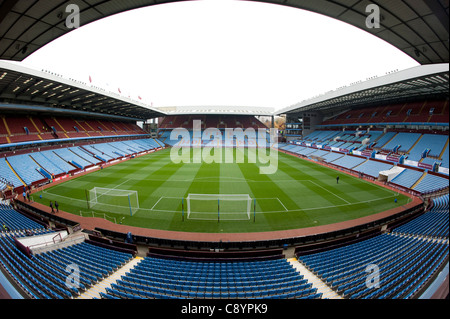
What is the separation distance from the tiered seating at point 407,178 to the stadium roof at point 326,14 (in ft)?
72.1

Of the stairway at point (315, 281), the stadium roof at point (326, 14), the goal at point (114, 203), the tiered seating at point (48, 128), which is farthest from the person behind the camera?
the tiered seating at point (48, 128)

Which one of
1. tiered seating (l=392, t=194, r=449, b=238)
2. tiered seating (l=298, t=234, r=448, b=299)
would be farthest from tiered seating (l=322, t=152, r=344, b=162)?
tiered seating (l=298, t=234, r=448, b=299)

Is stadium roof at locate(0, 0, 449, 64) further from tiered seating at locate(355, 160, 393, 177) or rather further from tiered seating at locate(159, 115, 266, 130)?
tiered seating at locate(159, 115, 266, 130)

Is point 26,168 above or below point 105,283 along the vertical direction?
above

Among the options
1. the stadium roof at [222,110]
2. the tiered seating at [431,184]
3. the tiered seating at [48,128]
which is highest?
the stadium roof at [222,110]

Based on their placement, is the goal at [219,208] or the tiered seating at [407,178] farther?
the tiered seating at [407,178]

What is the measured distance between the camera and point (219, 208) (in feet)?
56.6

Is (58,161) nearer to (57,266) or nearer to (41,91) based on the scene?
(41,91)

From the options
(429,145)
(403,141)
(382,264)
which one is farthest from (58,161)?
(403,141)

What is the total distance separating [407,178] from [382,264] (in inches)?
898

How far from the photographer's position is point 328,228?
44.7 ft

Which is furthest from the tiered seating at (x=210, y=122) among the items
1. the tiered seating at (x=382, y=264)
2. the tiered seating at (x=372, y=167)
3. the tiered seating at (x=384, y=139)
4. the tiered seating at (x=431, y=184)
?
the tiered seating at (x=382, y=264)

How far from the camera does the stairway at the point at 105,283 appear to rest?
6.73 meters

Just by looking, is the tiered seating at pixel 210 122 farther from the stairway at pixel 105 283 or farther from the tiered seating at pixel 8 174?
the stairway at pixel 105 283
